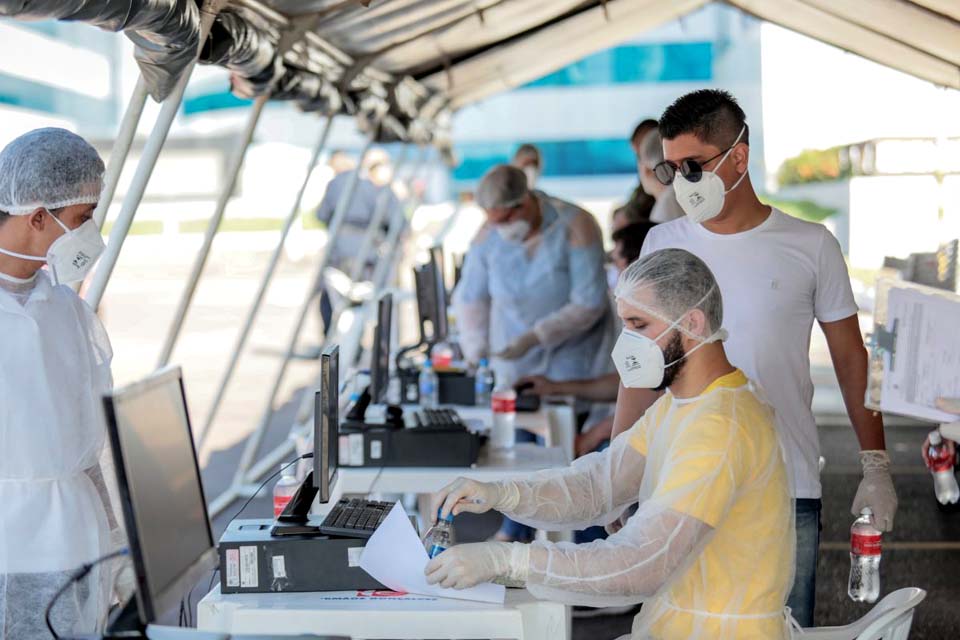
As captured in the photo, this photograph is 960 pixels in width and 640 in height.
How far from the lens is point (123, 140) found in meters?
3.31

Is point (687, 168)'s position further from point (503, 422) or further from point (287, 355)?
point (287, 355)

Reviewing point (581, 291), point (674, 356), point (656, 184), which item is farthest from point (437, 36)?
point (674, 356)

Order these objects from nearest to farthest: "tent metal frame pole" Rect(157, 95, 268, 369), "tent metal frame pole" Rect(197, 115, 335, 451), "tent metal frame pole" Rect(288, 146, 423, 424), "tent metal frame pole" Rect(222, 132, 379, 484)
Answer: "tent metal frame pole" Rect(157, 95, 268, 369), "tent metal frame pole" Rect(197, 115, 335, 451), "tent metal frame pole" Rect(222, 132, 379, 484), "tent metal frame pole" Rect(288, 146, 423, 424)

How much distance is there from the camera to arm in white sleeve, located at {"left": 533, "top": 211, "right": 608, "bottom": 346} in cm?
512

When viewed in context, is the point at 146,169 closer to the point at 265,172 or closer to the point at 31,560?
the point at 31,560

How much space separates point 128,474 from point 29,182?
0.91 m

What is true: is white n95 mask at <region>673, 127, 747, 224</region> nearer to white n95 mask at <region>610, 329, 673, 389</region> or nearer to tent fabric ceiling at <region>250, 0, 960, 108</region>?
white n95 mask at <region>610, 329, 673, 389</region>

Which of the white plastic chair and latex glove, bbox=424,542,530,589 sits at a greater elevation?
latex glove, bbox=424,542,530,589

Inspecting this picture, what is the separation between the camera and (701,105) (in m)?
3.03

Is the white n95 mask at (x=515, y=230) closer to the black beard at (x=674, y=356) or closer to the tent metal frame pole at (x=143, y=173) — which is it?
the tent metal frame pole at (x=143, y=173)

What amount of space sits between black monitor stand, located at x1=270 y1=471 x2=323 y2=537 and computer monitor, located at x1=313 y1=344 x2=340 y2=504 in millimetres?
28

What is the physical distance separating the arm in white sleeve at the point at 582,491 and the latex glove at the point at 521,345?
2516 mm

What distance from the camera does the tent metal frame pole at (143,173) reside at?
3.39 meters

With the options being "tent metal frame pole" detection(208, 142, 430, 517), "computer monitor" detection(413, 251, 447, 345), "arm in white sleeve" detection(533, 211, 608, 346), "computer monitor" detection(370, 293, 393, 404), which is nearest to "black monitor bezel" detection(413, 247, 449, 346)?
"computer monitor" detection(413, 251, 447, 345)
